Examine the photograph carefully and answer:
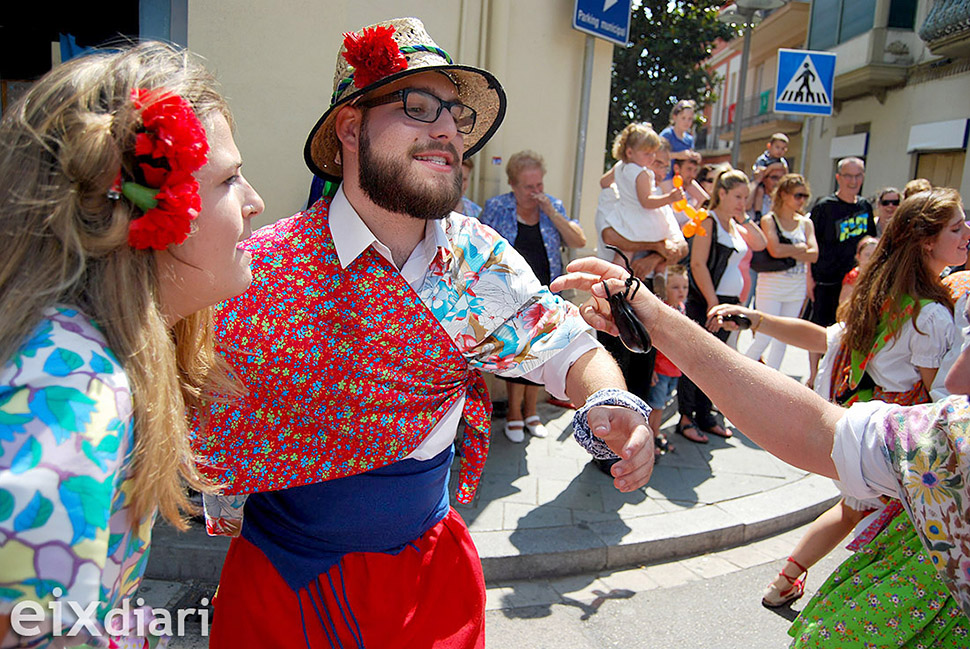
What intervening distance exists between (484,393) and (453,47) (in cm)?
392

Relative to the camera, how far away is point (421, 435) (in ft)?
6.03

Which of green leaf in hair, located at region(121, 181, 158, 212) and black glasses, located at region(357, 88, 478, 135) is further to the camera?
black glasses, located at region(357, 88, 478, 135)

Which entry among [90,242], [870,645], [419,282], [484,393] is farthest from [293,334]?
[870,645]

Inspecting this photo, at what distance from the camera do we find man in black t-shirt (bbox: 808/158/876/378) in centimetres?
682

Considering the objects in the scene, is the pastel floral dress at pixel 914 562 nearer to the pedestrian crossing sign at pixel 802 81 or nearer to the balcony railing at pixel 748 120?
the pedestrian crossing sign at pixel 802 81

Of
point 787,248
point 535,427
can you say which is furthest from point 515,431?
point 787,248

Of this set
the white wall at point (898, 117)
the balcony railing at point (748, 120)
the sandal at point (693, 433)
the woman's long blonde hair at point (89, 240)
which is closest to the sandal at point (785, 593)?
the sandal at point (693, 433)

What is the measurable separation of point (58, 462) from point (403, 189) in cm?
120

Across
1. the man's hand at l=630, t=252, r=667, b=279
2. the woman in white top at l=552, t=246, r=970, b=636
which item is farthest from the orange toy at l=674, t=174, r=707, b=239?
the woman in white top at l=552, t=246, r=970, b=636

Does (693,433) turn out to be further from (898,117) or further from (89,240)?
(898,117)

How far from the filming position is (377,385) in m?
1.77

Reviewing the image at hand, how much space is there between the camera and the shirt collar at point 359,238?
1.82m

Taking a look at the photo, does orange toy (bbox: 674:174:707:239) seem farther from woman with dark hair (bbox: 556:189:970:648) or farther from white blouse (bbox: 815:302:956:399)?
white blouse (bbox: 815:302:956:399)

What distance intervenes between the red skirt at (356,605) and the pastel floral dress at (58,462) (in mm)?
790
